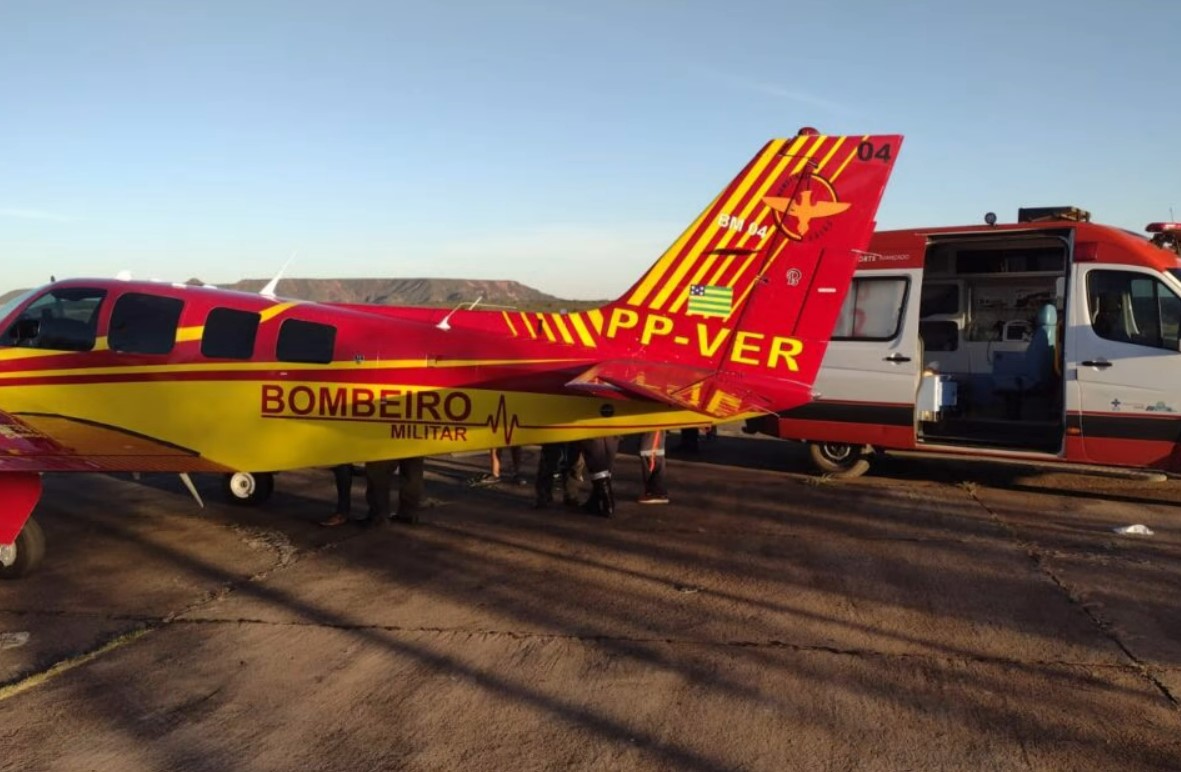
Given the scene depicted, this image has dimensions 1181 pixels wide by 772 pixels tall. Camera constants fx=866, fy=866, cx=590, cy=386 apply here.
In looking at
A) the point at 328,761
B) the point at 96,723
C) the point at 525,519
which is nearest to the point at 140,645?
the point at 96,723

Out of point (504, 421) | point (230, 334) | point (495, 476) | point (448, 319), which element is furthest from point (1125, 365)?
point (230, 334)

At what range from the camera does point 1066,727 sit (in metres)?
4.41

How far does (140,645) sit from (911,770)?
474 cm

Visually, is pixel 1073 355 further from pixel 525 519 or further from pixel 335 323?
pixel 335 323

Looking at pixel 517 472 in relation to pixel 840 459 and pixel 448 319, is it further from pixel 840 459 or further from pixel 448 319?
pixel 840 459

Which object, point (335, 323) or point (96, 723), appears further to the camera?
point (335, 323)

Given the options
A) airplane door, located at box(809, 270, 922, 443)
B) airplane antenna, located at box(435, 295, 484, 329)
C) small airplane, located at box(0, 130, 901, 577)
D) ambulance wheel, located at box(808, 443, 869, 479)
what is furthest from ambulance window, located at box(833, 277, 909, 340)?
airplane antenna, located at box(435, 295, 484, 329)

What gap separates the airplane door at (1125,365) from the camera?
9.23 m

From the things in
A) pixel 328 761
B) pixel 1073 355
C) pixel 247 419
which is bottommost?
pixel 328 761

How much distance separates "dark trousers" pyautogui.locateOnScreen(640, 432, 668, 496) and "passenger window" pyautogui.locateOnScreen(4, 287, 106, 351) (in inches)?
231

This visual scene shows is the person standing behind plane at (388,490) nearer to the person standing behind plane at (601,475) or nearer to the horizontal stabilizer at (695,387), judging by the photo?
the person standing behind plane at (601,475)

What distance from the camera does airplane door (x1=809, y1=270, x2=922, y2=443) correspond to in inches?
415

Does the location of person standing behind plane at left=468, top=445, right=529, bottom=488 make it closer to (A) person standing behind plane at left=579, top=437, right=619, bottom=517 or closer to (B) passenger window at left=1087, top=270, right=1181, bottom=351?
(A) person standing behind plane at left=579, top=437, right=619, bottom=517

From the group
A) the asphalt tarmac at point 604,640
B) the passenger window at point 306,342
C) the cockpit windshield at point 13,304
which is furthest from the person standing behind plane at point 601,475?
the cockpit windshield at point 13,304
